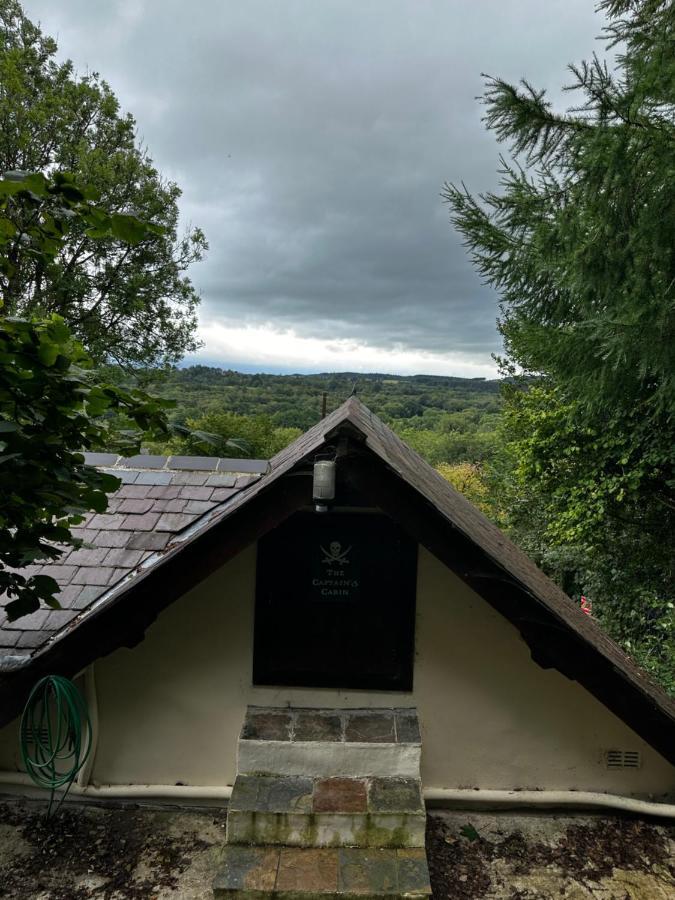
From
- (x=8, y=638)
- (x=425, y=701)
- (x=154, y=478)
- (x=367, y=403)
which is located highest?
(x=367, y=403)

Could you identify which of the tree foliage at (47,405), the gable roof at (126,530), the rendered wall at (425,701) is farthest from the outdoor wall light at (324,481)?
the gable roof at (126,530)

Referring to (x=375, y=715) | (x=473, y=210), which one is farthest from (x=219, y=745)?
(x=473, y=210)

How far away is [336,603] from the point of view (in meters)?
3.21

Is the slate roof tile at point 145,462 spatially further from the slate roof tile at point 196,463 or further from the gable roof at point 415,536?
the gable roof at point 415,536

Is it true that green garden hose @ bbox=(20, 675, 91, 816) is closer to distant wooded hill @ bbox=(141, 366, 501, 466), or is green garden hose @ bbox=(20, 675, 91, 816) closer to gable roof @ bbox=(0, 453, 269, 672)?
gable roof @ bbox=(0, 453, 269, 672)

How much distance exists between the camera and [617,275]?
5.24 m

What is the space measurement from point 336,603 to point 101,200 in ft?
41.4

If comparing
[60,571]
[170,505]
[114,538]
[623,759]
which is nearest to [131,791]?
[60,571]

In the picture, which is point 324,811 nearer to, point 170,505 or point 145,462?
point 170,505

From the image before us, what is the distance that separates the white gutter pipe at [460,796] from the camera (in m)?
3.02

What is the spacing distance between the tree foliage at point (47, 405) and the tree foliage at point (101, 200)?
10456 millimetres

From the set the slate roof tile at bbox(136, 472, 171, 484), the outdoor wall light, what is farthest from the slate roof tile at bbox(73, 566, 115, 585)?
the outdoor wall light

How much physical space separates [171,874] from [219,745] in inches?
27.3

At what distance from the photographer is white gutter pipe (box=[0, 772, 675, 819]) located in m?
3.02
